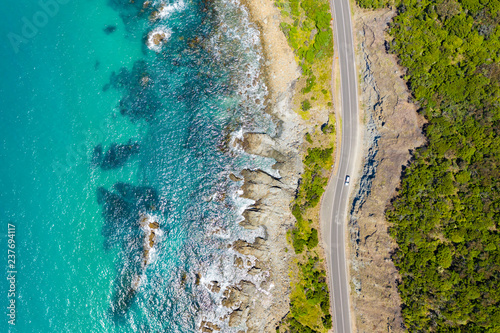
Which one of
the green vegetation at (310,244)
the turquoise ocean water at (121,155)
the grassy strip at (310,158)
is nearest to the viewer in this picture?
the green vegetation at (310,244)

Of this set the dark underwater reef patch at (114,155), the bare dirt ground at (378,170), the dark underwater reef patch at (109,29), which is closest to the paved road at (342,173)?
the bare dirt ground at (378,170)

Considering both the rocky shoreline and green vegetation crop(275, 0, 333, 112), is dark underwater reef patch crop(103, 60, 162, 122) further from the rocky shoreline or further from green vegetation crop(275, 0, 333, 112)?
green vegetation crop(275, 0, 333, 112)

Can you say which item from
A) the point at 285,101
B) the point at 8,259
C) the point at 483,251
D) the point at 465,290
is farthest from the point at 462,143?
the point at 8,259

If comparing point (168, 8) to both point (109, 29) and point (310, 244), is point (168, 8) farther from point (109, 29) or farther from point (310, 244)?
point (310, 244)

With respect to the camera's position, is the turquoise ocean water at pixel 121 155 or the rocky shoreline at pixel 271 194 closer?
the rocky shoreline at pixel 271 194

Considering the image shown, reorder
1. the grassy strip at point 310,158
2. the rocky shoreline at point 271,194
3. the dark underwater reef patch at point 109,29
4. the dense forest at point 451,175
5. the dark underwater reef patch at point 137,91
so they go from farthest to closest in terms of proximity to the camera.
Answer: the dark underwater reef patch at point 109,29, the dark underwater reef patch at point 137,91, the rocky shoreline at point 271,194, the grassy strip at point 310,158, the dense forest at point 451,175

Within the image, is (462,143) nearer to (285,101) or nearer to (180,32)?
(285,101)

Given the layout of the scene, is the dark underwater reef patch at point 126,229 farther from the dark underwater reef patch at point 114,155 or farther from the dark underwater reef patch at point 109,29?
the dark underwater reef patch at point 109,29

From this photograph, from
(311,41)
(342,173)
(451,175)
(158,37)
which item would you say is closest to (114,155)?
(158,37)
